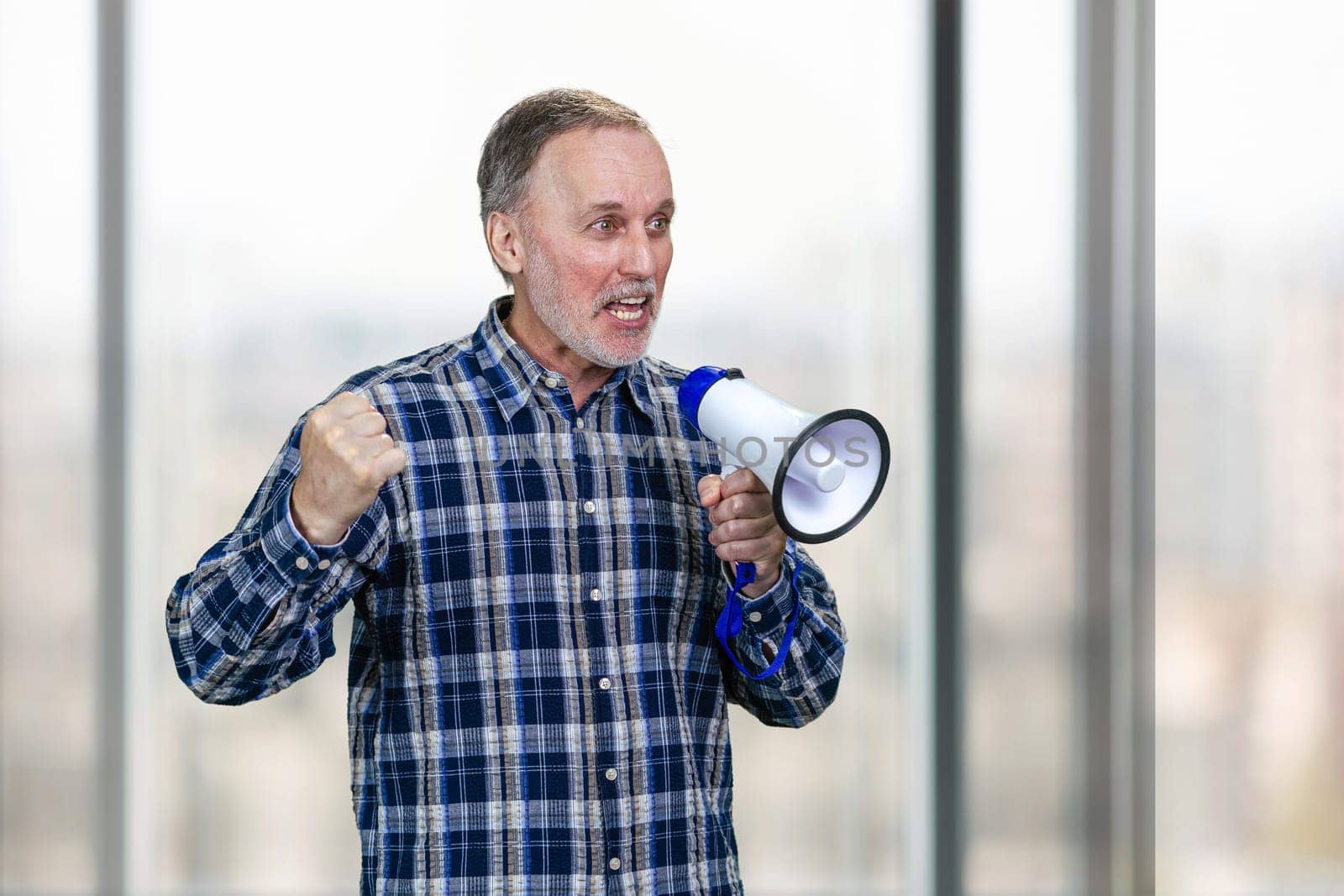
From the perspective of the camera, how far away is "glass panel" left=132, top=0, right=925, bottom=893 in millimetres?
2270

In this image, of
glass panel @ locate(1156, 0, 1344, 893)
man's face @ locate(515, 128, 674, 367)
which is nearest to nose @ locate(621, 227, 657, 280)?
man's face @ locate(515, 128, 674, 367)

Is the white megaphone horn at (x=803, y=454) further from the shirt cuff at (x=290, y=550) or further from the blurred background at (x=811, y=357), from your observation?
the blurred background at (x=811, y=357)

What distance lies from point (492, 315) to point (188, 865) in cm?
142

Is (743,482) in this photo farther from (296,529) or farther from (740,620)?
(296,529)

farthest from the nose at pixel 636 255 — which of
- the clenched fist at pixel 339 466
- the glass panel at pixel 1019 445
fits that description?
the glass panel at pixel 1019 445

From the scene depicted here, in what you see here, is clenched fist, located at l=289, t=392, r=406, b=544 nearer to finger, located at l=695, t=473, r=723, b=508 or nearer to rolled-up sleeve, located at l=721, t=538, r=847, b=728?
finger, located at l=695, t=473, r=723, b=508

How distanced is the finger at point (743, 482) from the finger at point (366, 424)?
0.34 m

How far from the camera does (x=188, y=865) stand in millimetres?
2283

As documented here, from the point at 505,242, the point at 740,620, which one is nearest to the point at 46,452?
the point at 505,242

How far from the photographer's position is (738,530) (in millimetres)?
1236

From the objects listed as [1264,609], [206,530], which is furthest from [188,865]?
[1264,609]

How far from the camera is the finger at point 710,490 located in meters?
1.24

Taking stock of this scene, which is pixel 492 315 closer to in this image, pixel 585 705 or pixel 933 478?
pixel 585 705

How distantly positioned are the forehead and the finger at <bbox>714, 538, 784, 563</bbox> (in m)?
0.38
